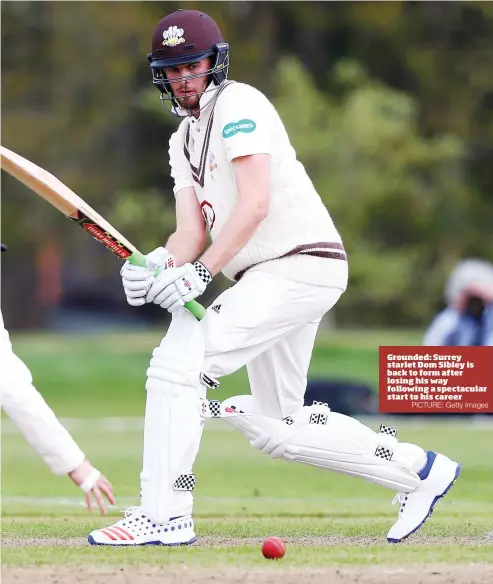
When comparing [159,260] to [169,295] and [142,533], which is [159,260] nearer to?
[169,295]

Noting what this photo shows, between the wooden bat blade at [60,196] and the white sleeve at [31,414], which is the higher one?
the wooden bat blade at [60,196]

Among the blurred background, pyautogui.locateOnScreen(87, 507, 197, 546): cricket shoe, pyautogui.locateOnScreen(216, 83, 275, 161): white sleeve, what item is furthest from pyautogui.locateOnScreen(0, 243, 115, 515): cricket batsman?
the blurred background

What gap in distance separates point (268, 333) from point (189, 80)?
40.3 inches

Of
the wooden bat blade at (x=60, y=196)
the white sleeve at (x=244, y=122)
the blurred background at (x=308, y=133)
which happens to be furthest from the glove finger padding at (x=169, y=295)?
the blurred background at (x=308, y=133)

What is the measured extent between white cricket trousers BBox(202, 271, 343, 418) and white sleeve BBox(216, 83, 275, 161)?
0.49m

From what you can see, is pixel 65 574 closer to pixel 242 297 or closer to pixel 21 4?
pixel 242 297

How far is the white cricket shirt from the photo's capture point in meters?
5.29

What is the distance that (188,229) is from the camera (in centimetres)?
564

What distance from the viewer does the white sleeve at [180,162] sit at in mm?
5625

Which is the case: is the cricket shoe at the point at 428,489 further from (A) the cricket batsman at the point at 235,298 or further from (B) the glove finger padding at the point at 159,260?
(B) the glove finger padding at the point at 159,260

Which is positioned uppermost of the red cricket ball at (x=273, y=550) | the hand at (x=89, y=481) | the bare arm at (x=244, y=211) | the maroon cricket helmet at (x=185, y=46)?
the maroon cricket helmet at (x=185, y=46)

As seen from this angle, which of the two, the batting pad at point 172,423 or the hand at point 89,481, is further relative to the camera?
the batting pad at point 172,423
